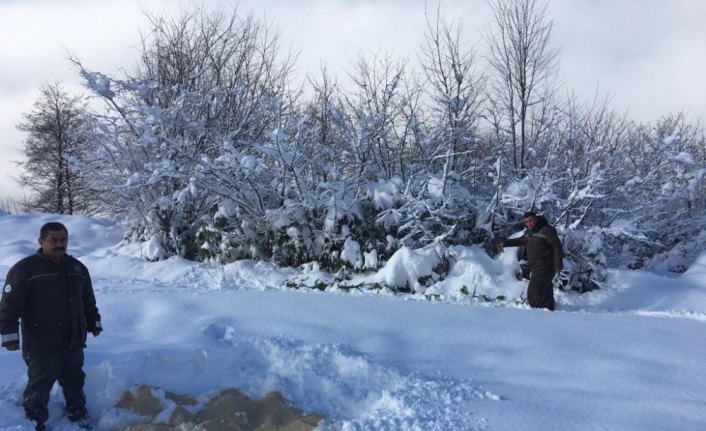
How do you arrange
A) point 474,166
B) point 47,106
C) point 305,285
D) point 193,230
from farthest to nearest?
point 47,106 < point 193,230 < point 474,166 < point 305,285

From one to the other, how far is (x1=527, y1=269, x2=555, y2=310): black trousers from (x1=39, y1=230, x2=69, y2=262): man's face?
232 inches

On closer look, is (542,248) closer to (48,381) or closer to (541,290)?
(541,290)

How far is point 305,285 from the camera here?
932 cm

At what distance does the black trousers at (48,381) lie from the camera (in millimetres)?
3587

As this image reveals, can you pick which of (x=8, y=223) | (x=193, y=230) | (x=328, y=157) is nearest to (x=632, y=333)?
(x=328, y=157)

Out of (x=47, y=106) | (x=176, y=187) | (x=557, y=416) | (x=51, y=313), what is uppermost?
(x=47, y=106)

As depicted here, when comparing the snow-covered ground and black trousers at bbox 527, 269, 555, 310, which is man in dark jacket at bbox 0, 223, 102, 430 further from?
black trousers at bbox 527, 269, 555, 310

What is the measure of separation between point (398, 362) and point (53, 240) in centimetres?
285

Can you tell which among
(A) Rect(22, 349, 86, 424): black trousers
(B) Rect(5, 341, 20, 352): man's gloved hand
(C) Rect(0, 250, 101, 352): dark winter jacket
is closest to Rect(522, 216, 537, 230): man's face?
(C) Rect(0, 250, 101, 352): dark winter jacket

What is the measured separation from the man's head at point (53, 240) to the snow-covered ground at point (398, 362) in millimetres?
1124

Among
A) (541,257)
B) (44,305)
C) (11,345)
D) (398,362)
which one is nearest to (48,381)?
(11,345)

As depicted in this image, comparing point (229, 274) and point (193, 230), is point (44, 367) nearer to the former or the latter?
point (229, 274)

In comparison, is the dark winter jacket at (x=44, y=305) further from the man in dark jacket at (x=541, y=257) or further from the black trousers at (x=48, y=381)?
the man in dark jacket at (x=541, y=257)

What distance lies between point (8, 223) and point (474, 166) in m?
15.0
